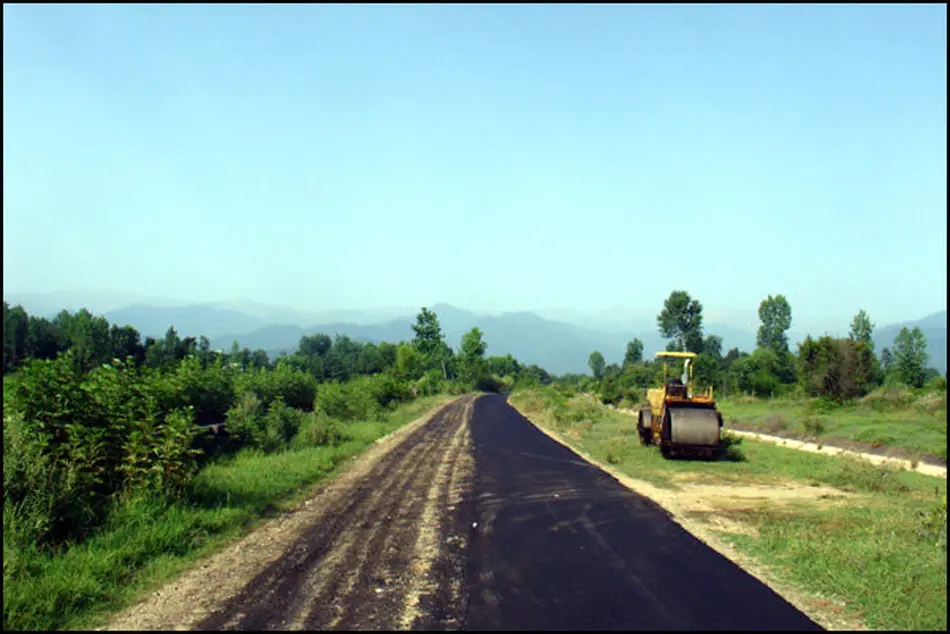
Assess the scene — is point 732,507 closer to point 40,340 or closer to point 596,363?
point 40,340

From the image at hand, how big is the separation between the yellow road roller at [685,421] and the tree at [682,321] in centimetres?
7165

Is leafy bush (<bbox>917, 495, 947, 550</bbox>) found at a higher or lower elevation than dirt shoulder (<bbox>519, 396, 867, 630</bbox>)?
higher

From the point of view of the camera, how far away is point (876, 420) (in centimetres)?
3109

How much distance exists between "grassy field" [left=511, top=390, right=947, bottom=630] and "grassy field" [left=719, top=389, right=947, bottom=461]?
16.5 ft

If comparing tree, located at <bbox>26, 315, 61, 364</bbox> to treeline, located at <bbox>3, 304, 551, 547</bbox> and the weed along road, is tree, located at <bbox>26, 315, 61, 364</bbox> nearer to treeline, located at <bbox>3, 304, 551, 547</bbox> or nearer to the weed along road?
treeline, located at <bbox>3, 304, 551, 547</bbox>

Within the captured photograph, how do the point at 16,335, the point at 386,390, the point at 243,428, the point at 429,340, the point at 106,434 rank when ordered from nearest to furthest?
the point at 106,434 < the point at 243,428 < the point at 386,390 < the point at 16,335 < the point at 429,340

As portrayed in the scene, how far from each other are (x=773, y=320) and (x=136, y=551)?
5159 inches

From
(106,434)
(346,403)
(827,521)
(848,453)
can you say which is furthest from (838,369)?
(106,434)

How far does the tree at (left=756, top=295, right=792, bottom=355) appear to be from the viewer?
410ft

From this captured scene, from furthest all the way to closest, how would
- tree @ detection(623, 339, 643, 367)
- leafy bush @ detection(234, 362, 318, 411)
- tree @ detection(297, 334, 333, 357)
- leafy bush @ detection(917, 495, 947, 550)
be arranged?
tree @ detection(297, 334, 333, 357) → tree @ detection(623, 339, 643, 367) → leafy bush @ detection(234, 362, 318, 411) → leafy bush @ detection(917, 495, 947, 550)

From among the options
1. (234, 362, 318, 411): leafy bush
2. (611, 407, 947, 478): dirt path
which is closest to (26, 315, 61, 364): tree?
(234, 362, 318, 411): leafy bush

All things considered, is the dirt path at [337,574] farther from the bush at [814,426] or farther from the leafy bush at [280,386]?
the bush at [814,426]

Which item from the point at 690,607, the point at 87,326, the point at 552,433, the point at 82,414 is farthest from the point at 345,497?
the point at 87,326

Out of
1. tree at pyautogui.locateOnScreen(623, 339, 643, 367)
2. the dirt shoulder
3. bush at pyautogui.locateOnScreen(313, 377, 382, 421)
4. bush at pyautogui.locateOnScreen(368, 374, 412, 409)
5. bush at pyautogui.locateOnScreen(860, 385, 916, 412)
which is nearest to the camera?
the dirt shoulder
